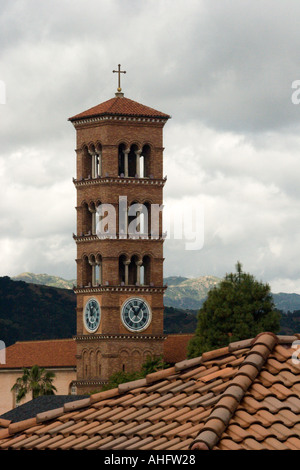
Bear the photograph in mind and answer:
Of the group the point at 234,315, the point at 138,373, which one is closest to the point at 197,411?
the point at 234,315

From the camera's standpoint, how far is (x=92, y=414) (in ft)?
66.1

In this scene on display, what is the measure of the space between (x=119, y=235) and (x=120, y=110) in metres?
9.61

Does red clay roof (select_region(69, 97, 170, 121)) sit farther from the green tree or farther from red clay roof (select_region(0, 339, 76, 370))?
red clay roof (select_region(0, 339, 76, 370))

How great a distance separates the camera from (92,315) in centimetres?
11269

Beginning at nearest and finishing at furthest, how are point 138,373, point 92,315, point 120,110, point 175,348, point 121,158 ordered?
point 138,373 < point 120,110 < point 92,315 < point 121,158 < point 175,348

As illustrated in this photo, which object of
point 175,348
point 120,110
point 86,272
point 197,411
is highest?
point 120,110

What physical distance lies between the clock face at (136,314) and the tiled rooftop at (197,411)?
3558 inches

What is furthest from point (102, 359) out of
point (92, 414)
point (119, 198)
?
point (92, 414)

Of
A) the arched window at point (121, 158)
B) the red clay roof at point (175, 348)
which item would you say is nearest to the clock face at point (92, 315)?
the red clay roof at point (175, 348)

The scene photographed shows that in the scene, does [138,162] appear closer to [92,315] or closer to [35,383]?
[92,315]

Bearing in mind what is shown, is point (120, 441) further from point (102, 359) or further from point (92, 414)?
point (102, 359)
